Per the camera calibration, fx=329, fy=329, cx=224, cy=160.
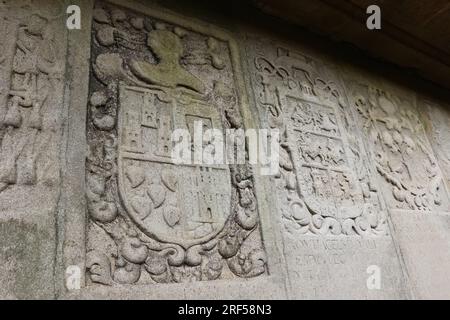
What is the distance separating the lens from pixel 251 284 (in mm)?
1294

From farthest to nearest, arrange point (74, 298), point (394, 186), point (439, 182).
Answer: point (439, 182) < point (394, 186) < point (74, 298)

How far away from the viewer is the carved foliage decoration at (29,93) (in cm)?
104

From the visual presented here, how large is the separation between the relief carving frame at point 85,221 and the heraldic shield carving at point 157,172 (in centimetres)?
2

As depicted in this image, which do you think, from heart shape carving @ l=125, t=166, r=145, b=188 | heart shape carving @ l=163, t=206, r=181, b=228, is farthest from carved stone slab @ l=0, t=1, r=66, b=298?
heart shape carving @ l=163, t=206, r=181, b=228

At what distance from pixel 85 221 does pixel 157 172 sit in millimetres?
318

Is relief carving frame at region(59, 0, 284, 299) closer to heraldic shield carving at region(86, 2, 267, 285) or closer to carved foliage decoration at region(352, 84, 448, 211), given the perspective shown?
heraldic shield carving at region(86, 2, 267, 285)

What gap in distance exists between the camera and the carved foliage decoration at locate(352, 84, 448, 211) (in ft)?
7.02

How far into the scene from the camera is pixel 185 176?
1.34 m

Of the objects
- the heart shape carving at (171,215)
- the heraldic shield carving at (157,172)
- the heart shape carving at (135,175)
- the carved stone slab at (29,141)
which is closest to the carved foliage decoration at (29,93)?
the carved stone slab at (29,141)

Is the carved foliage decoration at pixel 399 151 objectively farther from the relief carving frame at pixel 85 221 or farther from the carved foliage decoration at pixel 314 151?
the relief carving frame at pixel 85 221

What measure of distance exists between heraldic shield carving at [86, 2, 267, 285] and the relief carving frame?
2 centimetres
